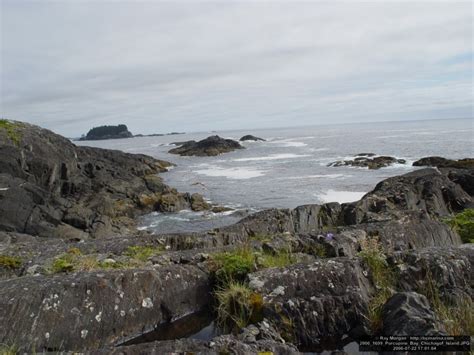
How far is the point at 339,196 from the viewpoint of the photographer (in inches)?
1156

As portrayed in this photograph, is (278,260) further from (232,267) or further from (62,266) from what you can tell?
(62,266)

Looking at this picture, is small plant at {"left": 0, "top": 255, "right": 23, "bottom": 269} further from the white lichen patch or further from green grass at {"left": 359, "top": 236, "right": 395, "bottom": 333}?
green grass at {"left": 359, "top": 236, "right": 395, "bottom": 333}

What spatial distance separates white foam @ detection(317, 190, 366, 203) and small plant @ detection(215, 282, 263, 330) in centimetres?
2341

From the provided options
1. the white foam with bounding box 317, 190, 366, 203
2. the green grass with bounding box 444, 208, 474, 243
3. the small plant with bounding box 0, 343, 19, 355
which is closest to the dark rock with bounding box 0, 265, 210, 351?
the small plant with bounding box 0, 343, 19, 355

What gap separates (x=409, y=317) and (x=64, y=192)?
96.1 feet

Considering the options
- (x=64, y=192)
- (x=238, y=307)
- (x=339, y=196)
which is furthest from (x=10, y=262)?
(x=339, y=196)

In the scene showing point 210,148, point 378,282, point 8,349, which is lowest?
point 378,282

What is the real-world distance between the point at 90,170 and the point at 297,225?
25.5m

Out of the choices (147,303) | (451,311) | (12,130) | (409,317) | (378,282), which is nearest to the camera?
(409,317)

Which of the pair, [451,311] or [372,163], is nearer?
[451,311]

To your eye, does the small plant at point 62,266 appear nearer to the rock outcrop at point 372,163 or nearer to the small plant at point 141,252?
the small plant at point 141,252

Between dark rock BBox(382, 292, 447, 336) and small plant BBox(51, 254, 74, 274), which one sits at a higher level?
small plant BBox(51, 254, 74, 274)

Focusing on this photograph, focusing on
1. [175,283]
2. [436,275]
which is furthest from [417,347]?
[175,283]

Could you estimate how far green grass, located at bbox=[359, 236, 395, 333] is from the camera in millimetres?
5047
